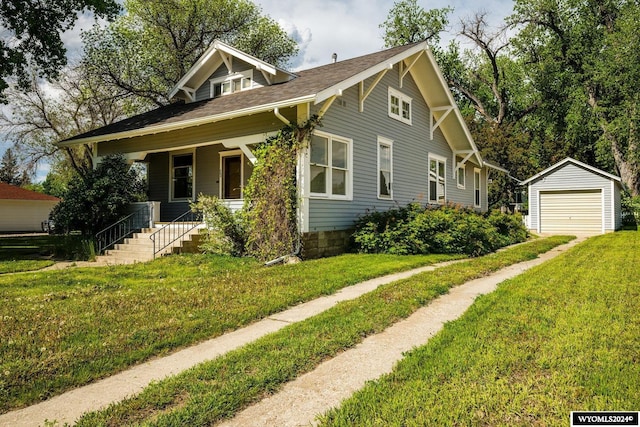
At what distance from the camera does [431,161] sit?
17.3m

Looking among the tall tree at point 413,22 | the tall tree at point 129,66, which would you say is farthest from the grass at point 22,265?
the tall tree at point 413,22

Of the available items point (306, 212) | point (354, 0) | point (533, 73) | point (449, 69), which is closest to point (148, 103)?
point (354, 0)

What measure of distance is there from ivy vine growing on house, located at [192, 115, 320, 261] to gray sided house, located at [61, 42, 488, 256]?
29 centimetres

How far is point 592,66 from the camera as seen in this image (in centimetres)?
2862

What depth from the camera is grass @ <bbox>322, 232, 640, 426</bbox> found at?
104 inches

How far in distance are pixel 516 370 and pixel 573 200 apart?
22.1 metres

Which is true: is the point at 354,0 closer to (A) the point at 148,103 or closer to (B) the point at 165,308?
(B) the point at 165,308

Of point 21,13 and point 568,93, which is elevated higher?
point 568,93

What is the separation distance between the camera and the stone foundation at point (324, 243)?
10.3 meters

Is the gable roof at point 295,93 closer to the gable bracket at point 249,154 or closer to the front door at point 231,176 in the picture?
the gable bracket at point 249,154

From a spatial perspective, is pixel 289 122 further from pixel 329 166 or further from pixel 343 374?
pixel 343 374

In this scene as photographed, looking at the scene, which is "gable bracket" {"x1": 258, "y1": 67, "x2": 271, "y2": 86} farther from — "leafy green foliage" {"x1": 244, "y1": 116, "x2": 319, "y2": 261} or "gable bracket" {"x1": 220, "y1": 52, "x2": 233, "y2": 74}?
"leafy green foliage" {"x1": 244, "y1": 116, "x2": 319, "y2": 261}

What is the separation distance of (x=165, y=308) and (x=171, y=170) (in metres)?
10.4

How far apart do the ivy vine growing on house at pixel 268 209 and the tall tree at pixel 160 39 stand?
17.4 m
